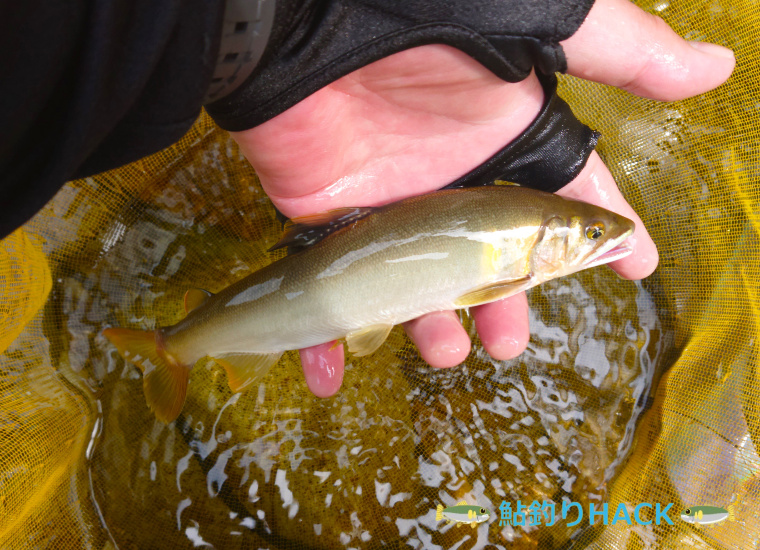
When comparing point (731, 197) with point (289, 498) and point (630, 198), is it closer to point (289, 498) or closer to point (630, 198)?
point (630, 198)

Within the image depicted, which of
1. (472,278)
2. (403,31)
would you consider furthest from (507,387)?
(403,31)

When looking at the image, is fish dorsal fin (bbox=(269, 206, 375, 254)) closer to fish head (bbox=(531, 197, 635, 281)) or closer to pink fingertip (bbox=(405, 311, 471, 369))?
pink fingertip (bbox=(405, 311, 471, 369))

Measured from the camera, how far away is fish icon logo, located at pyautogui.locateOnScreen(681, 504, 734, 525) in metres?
2.65

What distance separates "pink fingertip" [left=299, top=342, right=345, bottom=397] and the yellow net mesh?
0.60m

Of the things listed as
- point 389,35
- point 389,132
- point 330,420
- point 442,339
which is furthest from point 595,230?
point 330,420

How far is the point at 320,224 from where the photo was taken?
2.18 m

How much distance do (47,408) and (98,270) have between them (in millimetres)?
871

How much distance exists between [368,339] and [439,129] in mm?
1096

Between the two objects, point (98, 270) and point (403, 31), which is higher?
point (403, 31)

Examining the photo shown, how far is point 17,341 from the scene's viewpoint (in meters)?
2.79

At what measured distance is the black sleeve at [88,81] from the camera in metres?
1.21

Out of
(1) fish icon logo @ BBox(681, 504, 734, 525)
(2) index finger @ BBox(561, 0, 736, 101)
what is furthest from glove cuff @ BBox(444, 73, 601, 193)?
(1) fish icon logo @ BBox(681, 504, 734, 525)

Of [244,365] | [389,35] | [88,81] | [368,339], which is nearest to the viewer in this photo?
[88,81]

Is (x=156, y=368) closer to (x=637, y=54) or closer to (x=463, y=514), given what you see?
(x=463, y=514)
